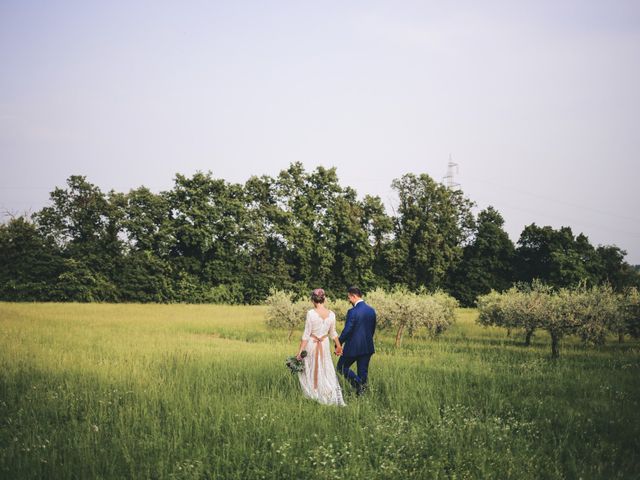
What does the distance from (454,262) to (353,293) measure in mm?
48639

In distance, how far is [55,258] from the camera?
148 feet

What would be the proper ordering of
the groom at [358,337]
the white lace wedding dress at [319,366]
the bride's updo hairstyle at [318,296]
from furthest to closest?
the groom at [358,337], the bride's updo hairstyle at [318,296], the white lace wedding dress at [319,366]

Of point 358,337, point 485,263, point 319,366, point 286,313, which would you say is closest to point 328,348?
point 319,366

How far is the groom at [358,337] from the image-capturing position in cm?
984

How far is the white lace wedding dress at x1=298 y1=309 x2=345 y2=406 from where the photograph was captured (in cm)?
919

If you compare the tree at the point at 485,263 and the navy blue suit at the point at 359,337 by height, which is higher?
the tree at the point at 485,263

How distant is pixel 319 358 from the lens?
9.37 m

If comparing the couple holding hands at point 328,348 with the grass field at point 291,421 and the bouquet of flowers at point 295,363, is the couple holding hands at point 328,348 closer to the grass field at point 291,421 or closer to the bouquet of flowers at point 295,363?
the bouquet of flowers at point 295,363

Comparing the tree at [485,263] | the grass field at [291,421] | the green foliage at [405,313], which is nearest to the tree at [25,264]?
→ the grass field at [291,421]

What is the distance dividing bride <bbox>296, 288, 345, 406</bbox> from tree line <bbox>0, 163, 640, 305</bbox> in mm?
37243

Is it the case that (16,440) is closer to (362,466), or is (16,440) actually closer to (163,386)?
(163,386)

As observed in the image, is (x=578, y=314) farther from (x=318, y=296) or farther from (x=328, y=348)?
(x=318, y=296)

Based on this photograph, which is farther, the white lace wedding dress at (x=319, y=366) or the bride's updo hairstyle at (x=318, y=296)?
the bride's updo hairstyle at (x=318, y=296)

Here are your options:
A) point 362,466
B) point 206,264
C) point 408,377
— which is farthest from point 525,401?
point 206,264
